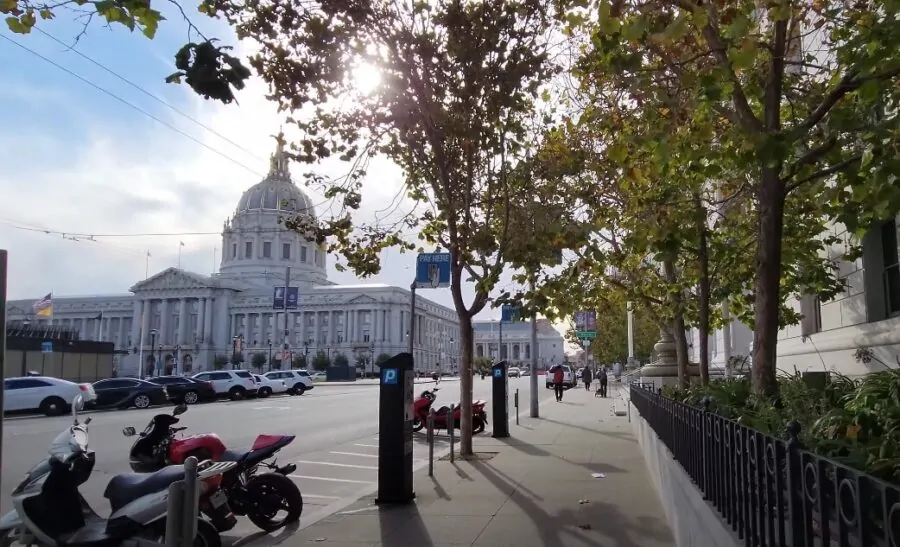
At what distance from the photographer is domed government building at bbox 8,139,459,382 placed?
12700cm

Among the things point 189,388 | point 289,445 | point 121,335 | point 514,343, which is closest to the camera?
point 289,445

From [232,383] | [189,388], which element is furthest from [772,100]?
[232,383]

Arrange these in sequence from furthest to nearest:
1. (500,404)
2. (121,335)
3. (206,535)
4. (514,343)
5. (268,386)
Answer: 1. (514,343)
2. (121,335)
3. (268,386)
4. (500,404)
5. (206,535)

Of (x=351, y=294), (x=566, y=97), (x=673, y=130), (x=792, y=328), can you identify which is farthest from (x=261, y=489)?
(x=351, y=294)

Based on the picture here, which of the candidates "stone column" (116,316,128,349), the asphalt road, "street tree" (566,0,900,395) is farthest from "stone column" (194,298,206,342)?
"street tree" (566,0,900,395)

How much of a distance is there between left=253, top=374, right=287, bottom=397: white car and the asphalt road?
18.6 meters

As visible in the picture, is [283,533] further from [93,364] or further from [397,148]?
[93,364]

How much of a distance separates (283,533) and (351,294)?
397ft

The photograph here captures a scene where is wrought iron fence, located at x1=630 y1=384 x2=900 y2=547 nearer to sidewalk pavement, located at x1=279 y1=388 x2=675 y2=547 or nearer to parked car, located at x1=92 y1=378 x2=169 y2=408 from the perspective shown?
sidewalk pavement, located at x1=279 y1=388 x2=675 y2=547

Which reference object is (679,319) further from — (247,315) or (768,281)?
(247,315)

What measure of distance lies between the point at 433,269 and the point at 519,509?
8140mm

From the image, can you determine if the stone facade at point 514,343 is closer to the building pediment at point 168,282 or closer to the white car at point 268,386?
the building pediment at point 168,282

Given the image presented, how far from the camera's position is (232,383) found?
42.1m

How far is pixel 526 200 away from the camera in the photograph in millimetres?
13180
